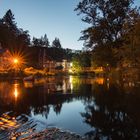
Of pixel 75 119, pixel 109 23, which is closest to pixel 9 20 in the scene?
pixel 109 23

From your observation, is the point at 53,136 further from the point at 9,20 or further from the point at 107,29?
the point at 9,20

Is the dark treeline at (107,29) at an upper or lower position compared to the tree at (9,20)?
lower

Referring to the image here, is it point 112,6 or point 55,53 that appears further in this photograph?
point 55,53

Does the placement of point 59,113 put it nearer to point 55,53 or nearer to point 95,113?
point 95,113

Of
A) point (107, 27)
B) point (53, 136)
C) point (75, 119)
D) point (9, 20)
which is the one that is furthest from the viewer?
point (9, 20)

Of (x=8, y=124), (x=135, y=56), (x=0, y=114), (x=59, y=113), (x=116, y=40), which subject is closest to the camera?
(x=8, y=124)

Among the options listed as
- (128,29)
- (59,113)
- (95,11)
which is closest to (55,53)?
(95,11)

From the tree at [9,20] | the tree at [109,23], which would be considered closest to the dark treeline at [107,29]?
the tree at [109,23]

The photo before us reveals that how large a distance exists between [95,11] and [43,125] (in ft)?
111

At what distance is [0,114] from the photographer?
40.0ft

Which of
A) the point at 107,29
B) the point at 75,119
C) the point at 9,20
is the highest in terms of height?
the point at 9,20

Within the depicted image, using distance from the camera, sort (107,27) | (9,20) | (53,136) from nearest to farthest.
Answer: (53,136), (107,27), (9,20)

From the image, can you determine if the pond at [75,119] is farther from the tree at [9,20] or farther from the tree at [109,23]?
the tree at [9,20]

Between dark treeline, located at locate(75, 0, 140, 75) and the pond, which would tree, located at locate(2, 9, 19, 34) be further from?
the pond
